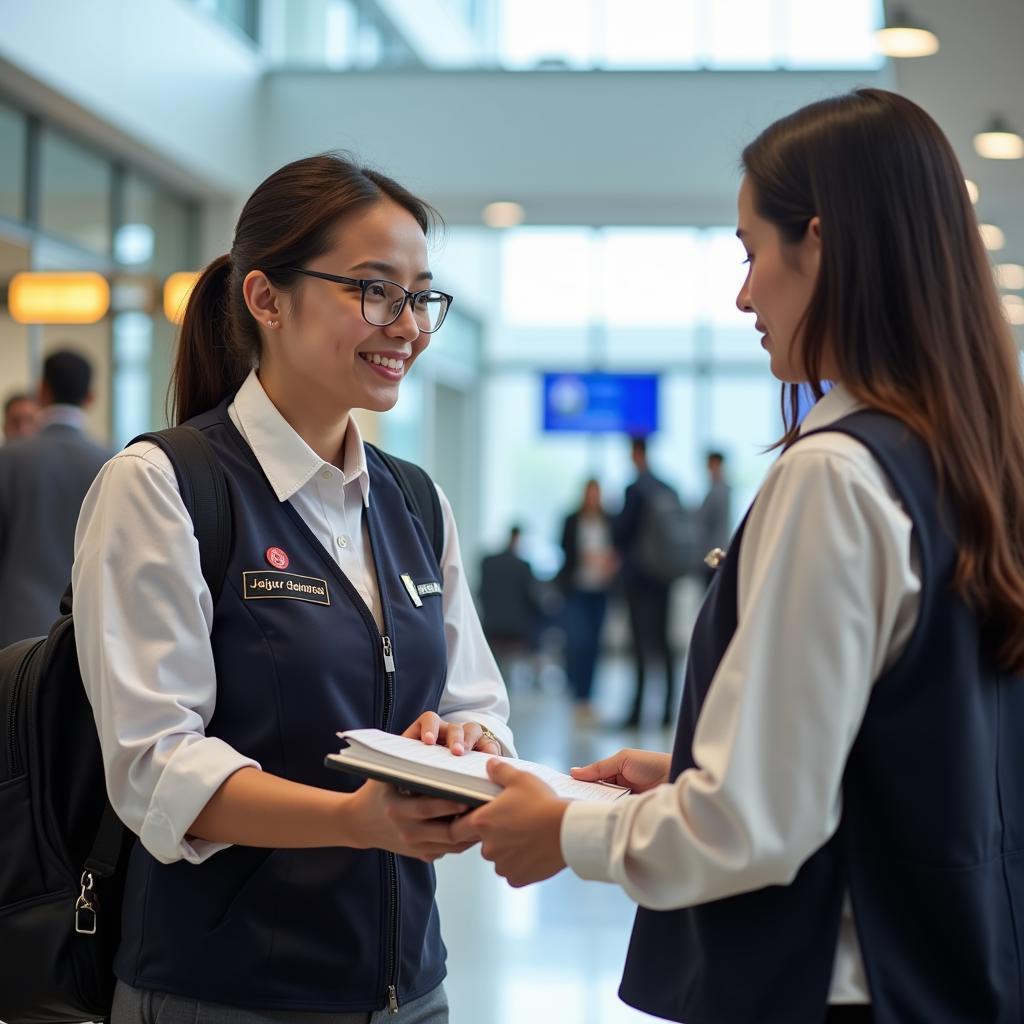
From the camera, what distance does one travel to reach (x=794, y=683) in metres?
1.24

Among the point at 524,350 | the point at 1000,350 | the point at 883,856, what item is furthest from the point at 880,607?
the point at 524,350

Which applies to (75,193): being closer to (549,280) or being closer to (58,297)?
(58,297)

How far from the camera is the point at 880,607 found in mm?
1269

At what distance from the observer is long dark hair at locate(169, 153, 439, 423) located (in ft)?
6.17

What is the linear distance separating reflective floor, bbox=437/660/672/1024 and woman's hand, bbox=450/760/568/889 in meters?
1.83

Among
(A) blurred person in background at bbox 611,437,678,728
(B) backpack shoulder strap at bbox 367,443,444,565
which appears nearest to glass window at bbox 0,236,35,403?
(A) blurred person in background at bbox 611,437,678,728

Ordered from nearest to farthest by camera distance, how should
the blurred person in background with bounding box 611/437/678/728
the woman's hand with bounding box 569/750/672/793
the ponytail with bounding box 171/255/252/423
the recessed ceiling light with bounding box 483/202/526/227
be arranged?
1. the woman's hand with bounding box 569/750/672/793
2. the ponytail with bounding box 171/255/252/423
3. the blurred person in background with bounding box 611/437/678/728
4. the recessed ceiling light with bounding box 483/202/526/227

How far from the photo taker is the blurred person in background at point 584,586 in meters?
10.7

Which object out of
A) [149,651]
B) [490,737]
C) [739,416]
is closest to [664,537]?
[490,737]

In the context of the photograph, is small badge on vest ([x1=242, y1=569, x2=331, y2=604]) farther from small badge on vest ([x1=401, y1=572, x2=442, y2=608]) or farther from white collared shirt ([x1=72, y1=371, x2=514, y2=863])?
small badge on vest ([x1=401, y1=572, x2=442, y2=608])

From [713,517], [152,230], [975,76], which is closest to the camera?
[975,76]

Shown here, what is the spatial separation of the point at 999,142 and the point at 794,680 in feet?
18.9

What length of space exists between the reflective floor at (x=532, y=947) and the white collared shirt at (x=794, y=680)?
2029mm

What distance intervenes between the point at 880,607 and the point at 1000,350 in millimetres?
362
